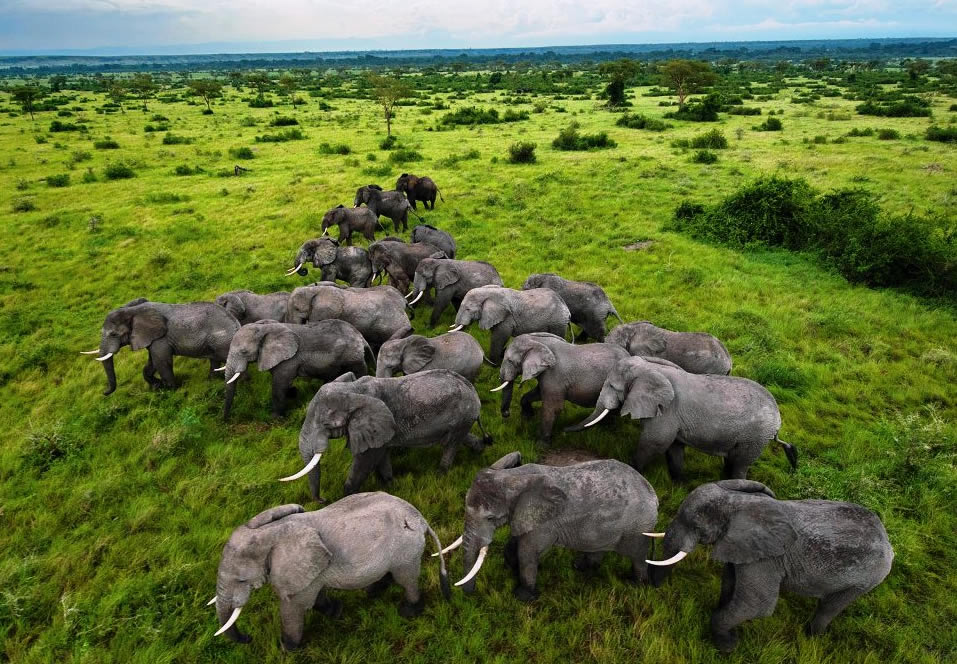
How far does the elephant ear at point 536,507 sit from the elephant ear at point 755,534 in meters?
1.39

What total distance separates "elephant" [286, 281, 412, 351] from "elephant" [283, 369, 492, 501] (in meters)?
2.60

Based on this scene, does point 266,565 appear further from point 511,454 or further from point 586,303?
point 586,303

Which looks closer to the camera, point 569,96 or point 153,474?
point 153,474

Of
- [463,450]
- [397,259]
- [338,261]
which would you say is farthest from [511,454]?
[338,261]

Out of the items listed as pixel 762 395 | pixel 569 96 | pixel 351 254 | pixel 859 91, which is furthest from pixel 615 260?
pixel 859 91

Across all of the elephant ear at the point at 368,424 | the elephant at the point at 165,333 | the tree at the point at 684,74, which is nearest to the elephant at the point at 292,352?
the elephant at the point at 165,333

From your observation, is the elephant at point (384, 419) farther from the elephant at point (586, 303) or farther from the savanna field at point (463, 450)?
the elephant at point (586, 303)

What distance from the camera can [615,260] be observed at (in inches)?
554

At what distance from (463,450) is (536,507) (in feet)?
7.97

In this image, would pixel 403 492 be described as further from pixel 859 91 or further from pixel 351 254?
pixel 859 91

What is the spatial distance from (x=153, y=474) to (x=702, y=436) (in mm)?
6829

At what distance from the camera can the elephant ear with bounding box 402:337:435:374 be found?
295 inches

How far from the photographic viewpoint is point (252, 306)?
955 cm

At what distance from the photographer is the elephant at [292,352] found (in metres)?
7.64
